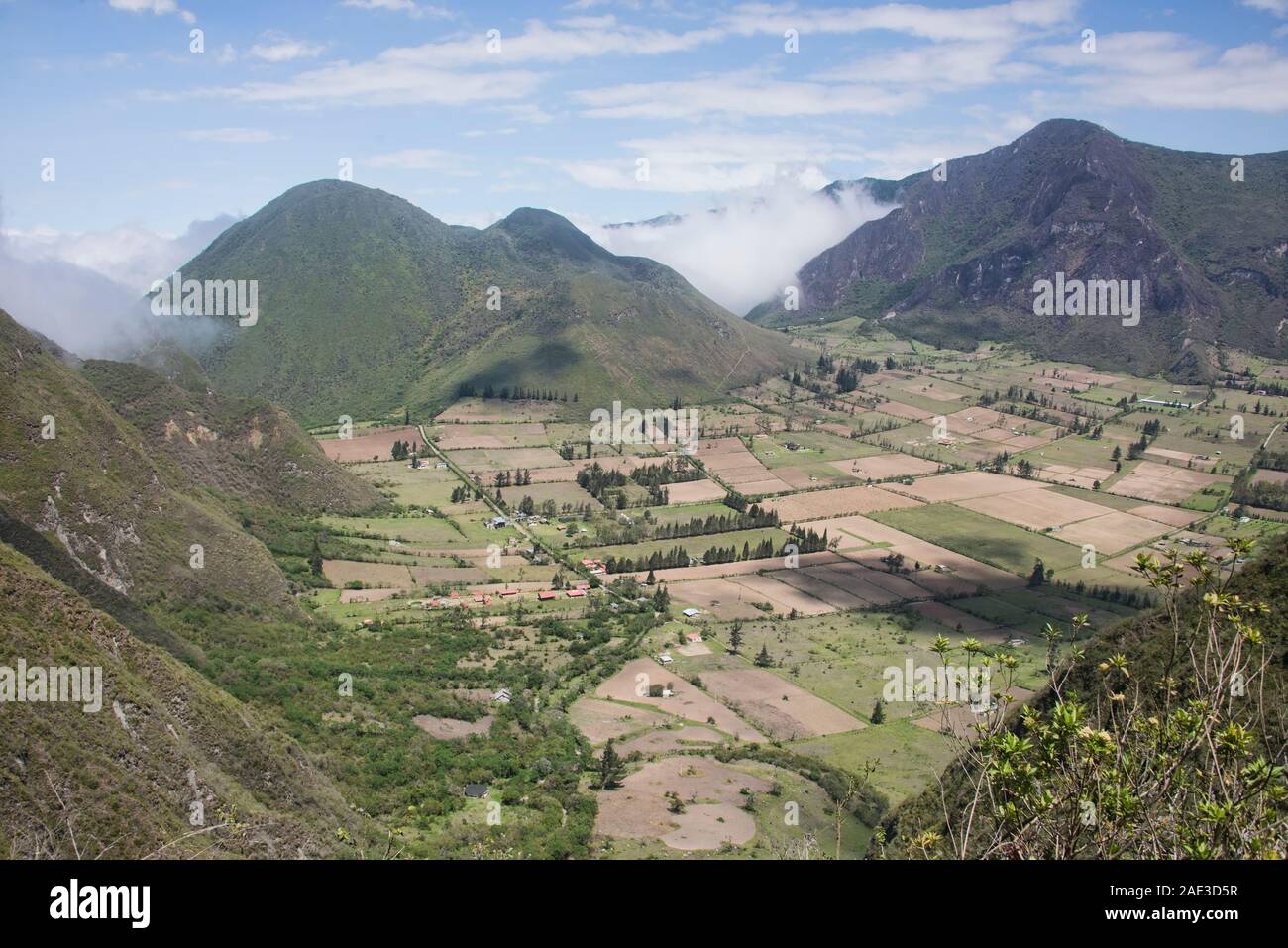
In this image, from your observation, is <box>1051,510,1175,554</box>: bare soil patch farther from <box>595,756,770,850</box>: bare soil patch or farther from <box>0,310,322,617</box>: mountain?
<box>0,310,322,617</box>: mountain

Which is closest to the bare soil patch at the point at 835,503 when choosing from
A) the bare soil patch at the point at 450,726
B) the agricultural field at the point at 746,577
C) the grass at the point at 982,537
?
the agricultural field at the point at 746,577

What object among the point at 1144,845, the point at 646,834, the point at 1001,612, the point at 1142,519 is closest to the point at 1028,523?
the point at 1142,519

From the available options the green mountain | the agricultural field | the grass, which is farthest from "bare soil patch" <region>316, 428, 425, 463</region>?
the grass

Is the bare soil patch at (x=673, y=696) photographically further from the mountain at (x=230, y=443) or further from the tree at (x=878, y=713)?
the mountain at (x=230, y=443)

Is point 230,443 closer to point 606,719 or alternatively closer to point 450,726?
point 450,726

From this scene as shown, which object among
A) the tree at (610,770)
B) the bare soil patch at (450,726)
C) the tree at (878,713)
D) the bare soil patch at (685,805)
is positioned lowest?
the tree at (878,713)

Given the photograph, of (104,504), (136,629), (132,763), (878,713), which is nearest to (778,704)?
(878,713)
